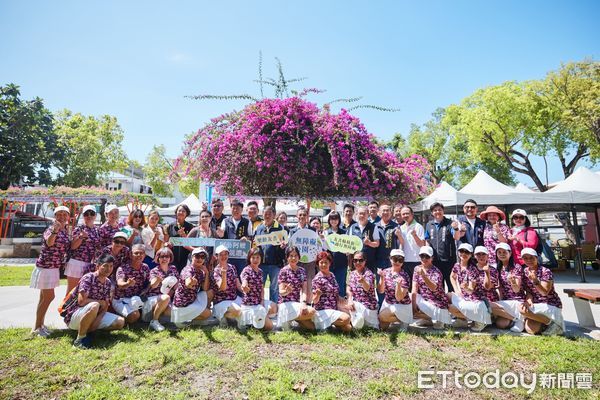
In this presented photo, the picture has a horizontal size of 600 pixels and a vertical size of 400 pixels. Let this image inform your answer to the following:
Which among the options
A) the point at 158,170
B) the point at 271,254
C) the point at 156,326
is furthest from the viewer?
the point at 158,170

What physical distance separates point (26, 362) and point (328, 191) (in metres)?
5.50

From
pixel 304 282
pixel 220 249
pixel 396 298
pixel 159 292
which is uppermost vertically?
pixel 220 249

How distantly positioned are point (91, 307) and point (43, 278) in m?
1.04

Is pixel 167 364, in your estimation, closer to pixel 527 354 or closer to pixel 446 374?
pixel 446 374

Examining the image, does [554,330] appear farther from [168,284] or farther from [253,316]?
[168,284]

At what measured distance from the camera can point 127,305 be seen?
483 centimetres

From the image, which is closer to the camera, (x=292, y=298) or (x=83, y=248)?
(x=292, y=298)

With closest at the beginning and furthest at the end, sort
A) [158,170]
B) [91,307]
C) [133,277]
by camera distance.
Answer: [91,307]
[133,277]
[158,170]

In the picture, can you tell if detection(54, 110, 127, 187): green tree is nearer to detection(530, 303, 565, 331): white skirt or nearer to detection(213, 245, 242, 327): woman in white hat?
detection(213, 245, 242, 327): woman in white hat

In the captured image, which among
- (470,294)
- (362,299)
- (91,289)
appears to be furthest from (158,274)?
(470,294)

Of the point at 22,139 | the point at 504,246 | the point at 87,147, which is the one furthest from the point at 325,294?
the point at 87,147

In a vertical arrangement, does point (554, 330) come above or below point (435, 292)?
below

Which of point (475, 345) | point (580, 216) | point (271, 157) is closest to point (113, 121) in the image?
point (271, 157)

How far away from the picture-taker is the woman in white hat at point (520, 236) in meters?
4.90
